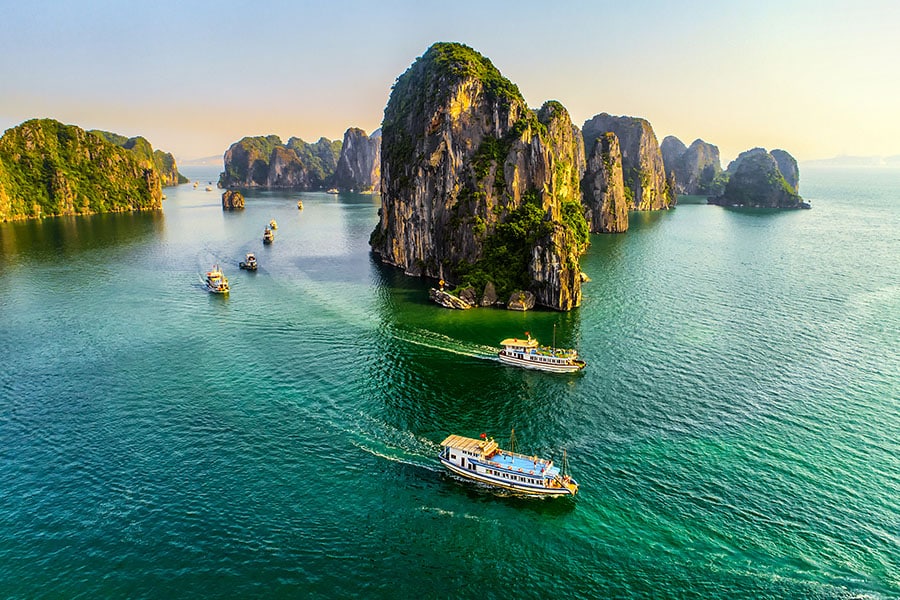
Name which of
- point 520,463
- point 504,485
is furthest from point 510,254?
point 504,485

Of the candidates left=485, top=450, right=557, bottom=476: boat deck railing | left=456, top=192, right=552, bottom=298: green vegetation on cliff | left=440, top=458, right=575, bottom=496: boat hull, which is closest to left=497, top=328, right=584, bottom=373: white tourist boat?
left=485, top=450, right=557, bottom=476: boat deck railing

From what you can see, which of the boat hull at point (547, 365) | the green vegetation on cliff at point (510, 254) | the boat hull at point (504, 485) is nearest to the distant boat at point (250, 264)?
the green vegetation on cliff at point (510, 254)

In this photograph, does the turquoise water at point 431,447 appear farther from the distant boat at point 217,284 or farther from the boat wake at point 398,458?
the distant boat at point 217,284

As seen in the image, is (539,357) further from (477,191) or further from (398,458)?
(477,191)

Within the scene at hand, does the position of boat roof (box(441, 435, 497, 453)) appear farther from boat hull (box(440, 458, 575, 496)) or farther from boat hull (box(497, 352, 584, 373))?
boat hull (box(497, 352, 584, 373))

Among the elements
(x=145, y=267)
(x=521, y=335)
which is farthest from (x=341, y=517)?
(x=145, y=267)

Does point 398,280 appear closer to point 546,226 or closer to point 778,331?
point 546,226
